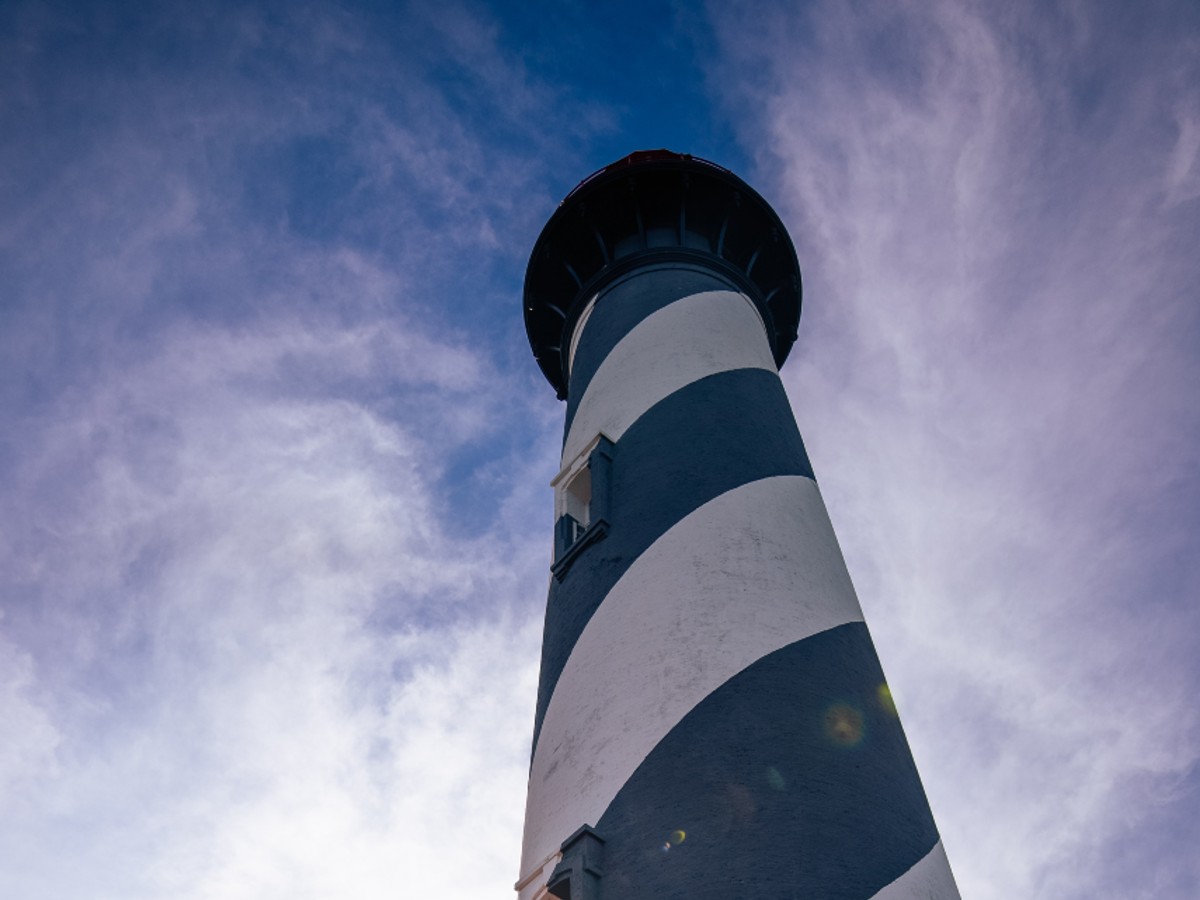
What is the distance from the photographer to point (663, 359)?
830cm

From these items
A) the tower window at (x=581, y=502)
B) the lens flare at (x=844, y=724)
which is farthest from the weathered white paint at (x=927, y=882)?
the tower window at (x=581, y=502)

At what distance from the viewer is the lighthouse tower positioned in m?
4.85

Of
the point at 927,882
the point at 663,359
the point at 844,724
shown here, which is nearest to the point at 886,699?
the point at 844,724

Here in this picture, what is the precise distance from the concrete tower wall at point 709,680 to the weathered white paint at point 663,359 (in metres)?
0.03

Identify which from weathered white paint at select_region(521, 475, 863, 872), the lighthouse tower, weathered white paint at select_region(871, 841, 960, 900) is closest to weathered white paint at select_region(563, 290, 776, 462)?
the lighthouse tower

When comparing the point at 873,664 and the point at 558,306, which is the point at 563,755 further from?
Result: the point at 558,306

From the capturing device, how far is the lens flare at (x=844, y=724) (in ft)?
17.6

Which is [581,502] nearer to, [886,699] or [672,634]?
[672,634]

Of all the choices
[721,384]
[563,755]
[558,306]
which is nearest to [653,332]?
[721,384]

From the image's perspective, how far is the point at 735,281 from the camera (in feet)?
33.5

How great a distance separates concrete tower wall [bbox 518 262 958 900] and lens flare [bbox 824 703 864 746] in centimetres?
1

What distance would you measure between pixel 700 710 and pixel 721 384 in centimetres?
328

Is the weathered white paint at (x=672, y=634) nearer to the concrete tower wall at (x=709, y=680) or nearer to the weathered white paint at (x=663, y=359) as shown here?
the concrete tower wall at (x=709, y=680)

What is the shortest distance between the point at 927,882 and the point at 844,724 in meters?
0.86
